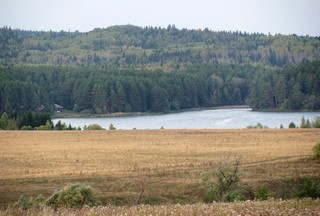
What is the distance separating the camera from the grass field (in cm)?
2842

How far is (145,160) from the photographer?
37.6 metres

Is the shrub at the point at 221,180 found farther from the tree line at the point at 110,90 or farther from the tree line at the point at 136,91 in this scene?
the tree line at the point at 110,90

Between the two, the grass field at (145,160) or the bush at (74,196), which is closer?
the bush at (74,196)

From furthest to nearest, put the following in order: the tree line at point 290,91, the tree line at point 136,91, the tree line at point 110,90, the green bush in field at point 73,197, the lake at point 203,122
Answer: the tree line at point 290,91 → the tree line at point 136,91 → the tree line at point 110,90 → the lake at point 203,122 → the green bush in field at point 73,197

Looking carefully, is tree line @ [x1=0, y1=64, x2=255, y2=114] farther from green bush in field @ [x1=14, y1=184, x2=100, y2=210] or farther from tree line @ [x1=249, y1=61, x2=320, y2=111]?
green bush in field @ [x1=14, y1=184, x2=100, y2=210]

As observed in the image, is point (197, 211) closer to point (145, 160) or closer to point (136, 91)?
point (145, 160)

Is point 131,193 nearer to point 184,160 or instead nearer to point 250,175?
point 250,175

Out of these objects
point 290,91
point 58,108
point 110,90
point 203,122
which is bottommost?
point 203,122

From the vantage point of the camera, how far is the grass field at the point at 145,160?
28422 mm

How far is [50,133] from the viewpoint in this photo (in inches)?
2319

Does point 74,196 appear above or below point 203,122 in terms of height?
above

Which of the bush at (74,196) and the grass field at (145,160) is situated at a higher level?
the bush at (74,196)

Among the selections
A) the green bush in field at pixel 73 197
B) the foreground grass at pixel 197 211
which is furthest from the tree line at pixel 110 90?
the foreground grass at pixel 197 211

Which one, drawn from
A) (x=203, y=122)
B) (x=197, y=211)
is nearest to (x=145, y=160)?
(x=197, y=211)
